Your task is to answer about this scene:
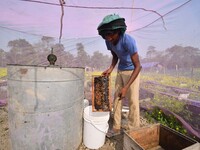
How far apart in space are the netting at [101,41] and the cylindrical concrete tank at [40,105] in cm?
101

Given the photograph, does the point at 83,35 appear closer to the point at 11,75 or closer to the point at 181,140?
the point at 11,75

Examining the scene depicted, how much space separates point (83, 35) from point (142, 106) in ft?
9.82

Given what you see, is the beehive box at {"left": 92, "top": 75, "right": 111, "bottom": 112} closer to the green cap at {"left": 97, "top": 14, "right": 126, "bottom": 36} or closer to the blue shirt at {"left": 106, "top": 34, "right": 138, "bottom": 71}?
the blue shirt at {"left": 106, "top": 34, "right": 138, "bottom": 71}

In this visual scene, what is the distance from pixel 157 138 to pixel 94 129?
1126 millimetres

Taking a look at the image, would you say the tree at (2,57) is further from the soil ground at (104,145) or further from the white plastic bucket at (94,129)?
the white plastic bucket at (94,129)

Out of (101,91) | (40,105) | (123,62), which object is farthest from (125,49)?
(40,105)

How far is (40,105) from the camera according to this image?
189 centimetres

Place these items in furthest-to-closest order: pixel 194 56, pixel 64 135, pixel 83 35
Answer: pixel 83 35
pixel 194 56
pixel 64 135

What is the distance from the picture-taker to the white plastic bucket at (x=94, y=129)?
2.42m

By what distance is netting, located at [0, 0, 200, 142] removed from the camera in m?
2.83

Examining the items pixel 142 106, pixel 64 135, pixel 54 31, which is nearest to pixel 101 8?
pixel 54 31

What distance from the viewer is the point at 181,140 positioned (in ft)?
7.08

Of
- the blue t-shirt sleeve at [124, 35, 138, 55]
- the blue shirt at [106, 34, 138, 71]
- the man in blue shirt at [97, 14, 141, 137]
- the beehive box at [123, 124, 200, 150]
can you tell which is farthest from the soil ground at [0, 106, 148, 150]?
the blue t-shirt sleeve at [124, 35, 138, 55]

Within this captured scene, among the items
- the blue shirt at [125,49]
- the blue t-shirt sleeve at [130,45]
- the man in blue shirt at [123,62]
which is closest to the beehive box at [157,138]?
the man in blue shirt at [123,62]
